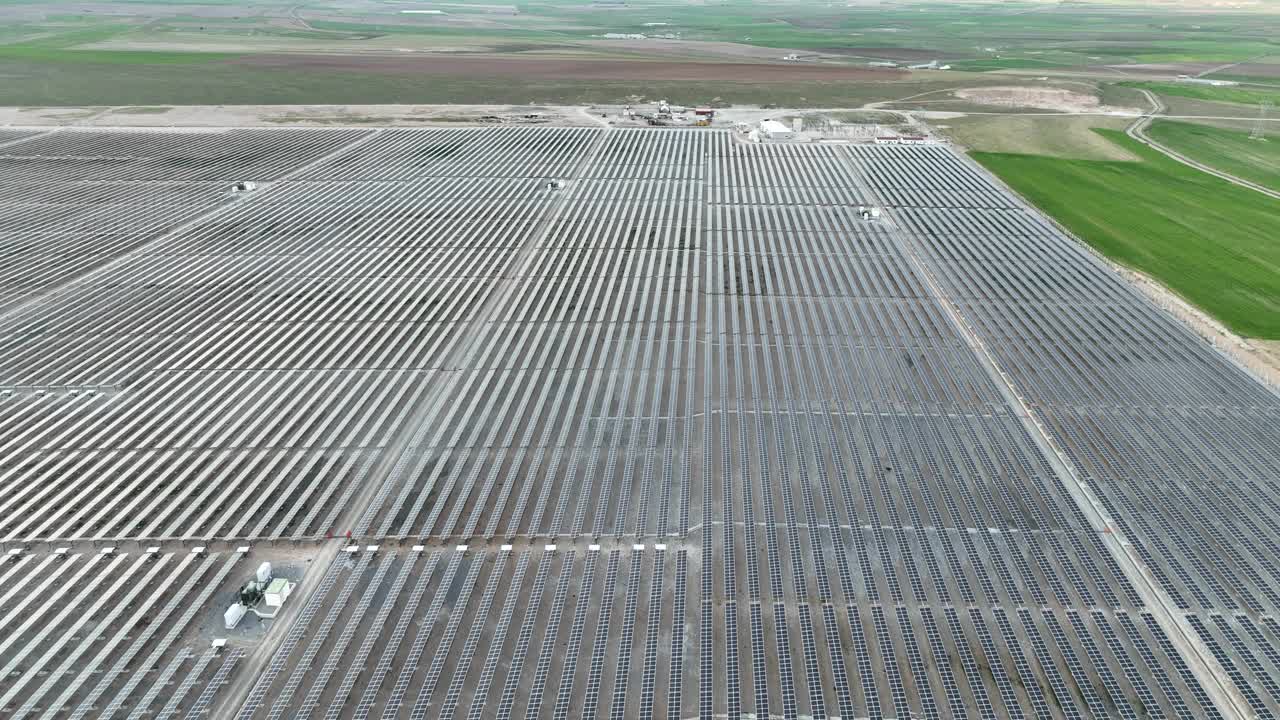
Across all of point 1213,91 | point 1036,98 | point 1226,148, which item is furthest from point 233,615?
point 1213,91

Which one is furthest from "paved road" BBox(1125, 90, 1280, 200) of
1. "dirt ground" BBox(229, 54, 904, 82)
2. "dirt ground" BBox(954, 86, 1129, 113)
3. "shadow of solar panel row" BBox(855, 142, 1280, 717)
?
"dirt ground" BBox(229, 54, 904, 82)

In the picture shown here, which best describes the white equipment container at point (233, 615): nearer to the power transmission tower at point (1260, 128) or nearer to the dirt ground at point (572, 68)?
the power transmission tower at point (1260, 128)

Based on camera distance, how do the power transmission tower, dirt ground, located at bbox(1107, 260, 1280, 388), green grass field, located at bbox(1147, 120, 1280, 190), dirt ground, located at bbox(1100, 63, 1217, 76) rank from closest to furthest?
1. dirt ground, located at bbox(1107, 260, 1280, 388)
2. green grass field, located at bbox(1147, 120, 1280, 190)
3. the power transmission tower
4. dirt ground, located at bbox(1100, 63, 1217, 76)

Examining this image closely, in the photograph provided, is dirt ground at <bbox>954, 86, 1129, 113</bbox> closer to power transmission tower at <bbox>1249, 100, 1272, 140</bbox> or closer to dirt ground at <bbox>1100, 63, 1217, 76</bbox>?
power transmission tower at <bbox>1249, 100, 1272, 140</bbox>

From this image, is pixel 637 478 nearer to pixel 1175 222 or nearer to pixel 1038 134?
pixel 1175 222

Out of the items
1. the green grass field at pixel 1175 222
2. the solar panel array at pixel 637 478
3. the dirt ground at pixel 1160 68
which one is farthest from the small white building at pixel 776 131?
the dirt ground at pixel 1160 68

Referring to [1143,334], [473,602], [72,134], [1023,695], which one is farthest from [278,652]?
[72,134]
